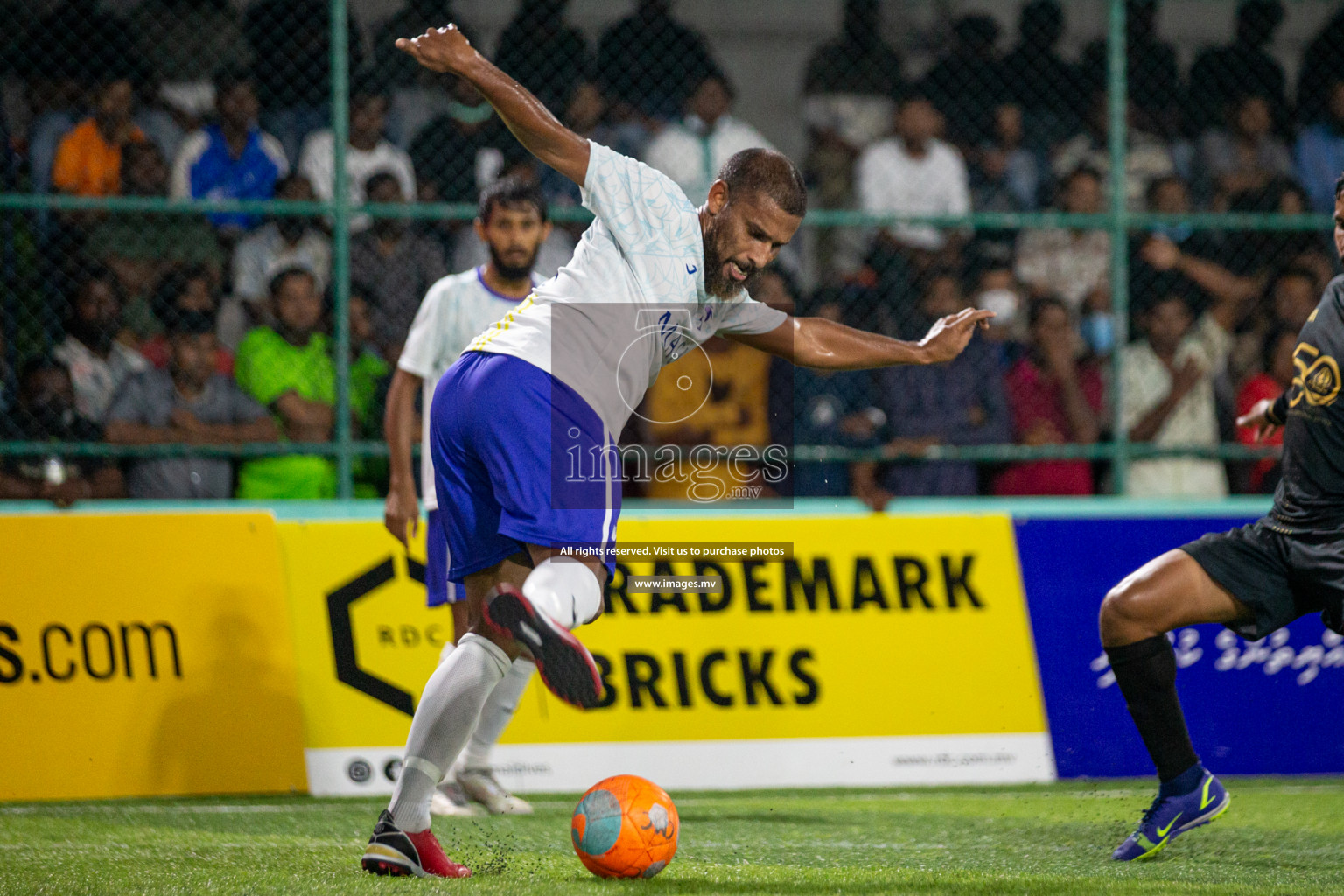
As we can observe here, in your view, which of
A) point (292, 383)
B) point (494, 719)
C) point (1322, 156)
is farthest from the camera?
point (1322, 156)

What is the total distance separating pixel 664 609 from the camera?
646 cm

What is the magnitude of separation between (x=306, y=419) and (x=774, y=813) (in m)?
3.14

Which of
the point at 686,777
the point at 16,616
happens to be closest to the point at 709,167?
the point at 686,777

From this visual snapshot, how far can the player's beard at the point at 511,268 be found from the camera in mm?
6062

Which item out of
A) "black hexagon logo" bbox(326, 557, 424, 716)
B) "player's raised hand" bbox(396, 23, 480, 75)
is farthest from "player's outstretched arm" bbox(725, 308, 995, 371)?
"black hexagon logo" bbox(326, 557, 424, 716)

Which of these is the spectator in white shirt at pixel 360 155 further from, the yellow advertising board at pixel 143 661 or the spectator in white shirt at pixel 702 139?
the yellow advertising board at pixel 143 661

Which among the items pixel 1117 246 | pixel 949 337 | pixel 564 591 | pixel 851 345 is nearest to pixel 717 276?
pixel 851 345

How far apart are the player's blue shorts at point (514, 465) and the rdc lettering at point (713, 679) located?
2.45 meters

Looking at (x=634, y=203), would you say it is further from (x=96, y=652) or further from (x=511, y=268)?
(x=96, y=652)

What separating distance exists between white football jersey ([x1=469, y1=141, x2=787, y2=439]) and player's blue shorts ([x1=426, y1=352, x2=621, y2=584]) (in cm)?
6

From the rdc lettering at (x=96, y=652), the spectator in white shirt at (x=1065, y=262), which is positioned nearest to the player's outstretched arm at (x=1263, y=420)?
the spectator in white shirt at (x=1065, y=262)

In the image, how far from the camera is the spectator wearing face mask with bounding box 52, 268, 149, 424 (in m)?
7.32

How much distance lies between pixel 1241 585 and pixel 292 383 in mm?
4677

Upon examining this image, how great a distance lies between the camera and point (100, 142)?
805cm
